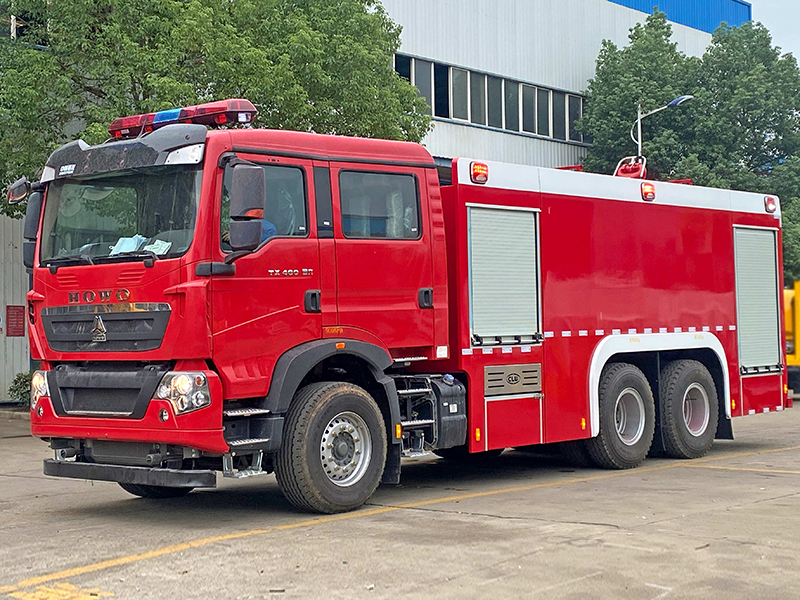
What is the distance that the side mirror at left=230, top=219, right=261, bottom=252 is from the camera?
8695mm

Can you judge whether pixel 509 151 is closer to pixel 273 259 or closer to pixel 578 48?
pixel 578 48

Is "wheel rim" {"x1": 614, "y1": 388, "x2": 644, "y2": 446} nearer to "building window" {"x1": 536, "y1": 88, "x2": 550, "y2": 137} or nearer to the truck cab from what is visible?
the truck cab

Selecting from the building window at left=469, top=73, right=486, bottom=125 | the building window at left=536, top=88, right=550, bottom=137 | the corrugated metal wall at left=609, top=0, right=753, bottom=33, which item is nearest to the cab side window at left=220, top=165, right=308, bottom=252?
the building window at left=469, top=73, right=486, bottom=125

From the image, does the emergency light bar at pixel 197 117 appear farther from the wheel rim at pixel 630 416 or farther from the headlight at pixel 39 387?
the wheel rim at pixel 630 416

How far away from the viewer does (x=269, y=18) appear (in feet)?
67.2

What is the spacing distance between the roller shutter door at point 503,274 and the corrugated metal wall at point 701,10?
3224 centimetres

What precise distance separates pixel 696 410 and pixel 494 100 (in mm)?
23185

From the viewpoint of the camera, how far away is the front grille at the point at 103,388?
8.84 metres

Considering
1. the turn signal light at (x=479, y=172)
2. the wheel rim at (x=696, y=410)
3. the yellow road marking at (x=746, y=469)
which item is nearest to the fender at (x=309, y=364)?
the turn signal light at (x=479, y=172)

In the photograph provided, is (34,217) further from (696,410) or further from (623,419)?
(696,410)

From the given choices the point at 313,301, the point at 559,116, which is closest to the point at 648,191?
the point at 313,301

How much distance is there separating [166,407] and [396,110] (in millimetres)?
13695

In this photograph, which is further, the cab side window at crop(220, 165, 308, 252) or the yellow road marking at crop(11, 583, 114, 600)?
the cab side window at crop(220, 165, 308, 252)

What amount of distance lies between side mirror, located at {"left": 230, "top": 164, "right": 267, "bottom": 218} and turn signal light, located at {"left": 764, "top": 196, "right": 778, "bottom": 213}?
27.6 feet
